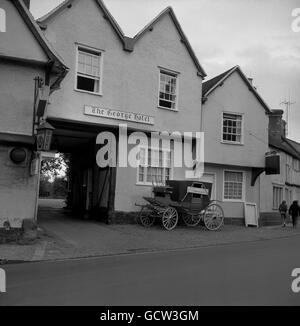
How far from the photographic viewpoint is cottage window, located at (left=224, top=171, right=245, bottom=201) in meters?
23.1

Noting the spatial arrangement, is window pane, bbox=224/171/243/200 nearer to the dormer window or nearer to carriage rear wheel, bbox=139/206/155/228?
carriage rear wheel, bbox=139/206/155/228

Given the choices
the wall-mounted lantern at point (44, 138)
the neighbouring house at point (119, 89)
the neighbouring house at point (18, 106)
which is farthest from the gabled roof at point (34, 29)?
the neighbouring house at point (119, 89)

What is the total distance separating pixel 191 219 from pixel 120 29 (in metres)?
8.51

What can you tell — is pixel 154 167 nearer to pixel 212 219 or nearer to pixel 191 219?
pixel 191 219

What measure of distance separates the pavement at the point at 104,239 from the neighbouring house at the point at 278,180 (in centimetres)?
646

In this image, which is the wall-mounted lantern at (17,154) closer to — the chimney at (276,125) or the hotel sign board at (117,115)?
the hotel sign board at (117,115)

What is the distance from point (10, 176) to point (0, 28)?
4480 mm

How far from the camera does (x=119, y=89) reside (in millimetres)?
18641

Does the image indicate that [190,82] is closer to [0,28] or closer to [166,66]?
[166,66]

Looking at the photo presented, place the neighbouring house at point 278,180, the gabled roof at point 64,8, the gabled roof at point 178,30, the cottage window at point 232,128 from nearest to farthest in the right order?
the gabled roof at point 64,8 < the gabled roof at point 178,30 < the cottage window at point 232,128 < the neighbouring house at point 278,180

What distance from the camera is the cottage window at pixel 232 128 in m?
22.8

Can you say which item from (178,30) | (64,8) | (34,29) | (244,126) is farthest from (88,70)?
(244,126)

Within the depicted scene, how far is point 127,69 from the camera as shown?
1894 cm

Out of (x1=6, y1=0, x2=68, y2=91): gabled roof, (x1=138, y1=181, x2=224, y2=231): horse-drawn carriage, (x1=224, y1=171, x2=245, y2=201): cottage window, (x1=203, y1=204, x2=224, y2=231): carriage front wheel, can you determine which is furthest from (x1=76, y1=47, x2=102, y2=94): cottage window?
(x1=224, y1=171, x2=245, y2=201): cottage window
